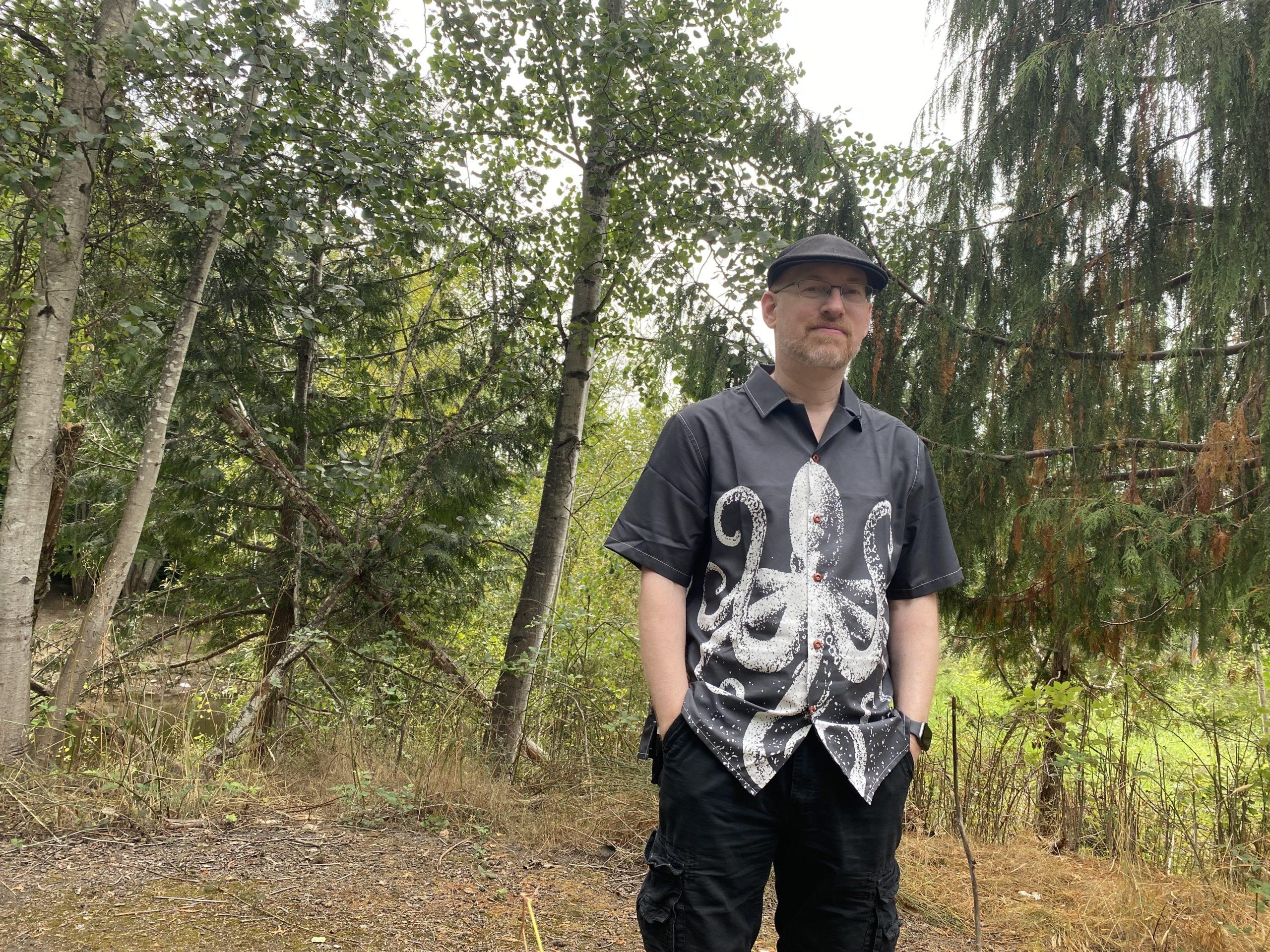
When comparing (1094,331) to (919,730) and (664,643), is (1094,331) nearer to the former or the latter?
(919,730)

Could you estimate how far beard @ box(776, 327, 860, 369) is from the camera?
5.77ft

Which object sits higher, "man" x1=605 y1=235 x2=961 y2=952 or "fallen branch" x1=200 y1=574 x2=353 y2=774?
"man" x1=605 y1=235 x2=961 y2=952

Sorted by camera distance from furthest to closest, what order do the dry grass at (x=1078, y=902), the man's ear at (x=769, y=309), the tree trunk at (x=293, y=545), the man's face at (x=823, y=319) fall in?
the tree trunk at (x=293, y=545)
the dry grass at (x=1078, y=902)
the man's ear at (x=769, y=309)
the man's face at (x=823, y=319)

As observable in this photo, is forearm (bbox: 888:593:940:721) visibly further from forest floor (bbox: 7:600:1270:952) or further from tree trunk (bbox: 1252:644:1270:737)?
tree trunk (bbox: 1252:644:1270:737)

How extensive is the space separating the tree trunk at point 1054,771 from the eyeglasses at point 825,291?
2.92 metres

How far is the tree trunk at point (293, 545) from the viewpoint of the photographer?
588 cm

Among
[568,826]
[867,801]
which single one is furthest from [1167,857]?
[867,801]

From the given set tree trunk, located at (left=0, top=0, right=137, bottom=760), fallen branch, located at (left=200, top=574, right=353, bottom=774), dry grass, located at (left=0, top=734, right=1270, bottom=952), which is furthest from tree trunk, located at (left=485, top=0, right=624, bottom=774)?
tree trunk, located at (left=0, top=0, right=137, bottom=760)

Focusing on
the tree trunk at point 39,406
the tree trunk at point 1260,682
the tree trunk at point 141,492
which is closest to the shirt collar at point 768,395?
the tree trunk at point 1260,682

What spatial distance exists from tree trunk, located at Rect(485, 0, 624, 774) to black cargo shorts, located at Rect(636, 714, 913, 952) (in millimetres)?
3771

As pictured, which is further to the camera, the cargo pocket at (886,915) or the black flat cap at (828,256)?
the black flat cap at (828,256)

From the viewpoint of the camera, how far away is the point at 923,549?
1.84 meters

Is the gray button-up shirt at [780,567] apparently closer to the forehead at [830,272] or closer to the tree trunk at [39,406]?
the forehead at [830,272]

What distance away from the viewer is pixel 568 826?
3900 millimetres
